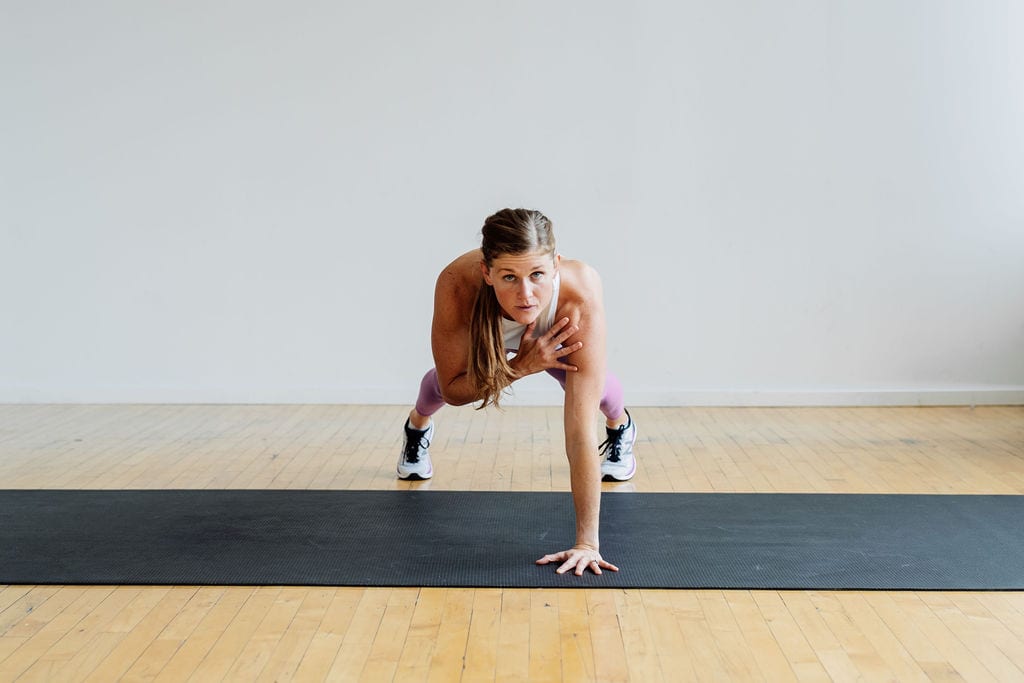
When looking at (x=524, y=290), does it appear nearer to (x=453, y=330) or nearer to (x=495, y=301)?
(x=495, y=301)

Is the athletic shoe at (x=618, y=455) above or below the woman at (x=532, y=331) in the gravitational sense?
below

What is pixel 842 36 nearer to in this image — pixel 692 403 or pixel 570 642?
pixel 692 403

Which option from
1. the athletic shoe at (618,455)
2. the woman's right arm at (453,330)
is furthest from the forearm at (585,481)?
the athletic shoe at (618,455)

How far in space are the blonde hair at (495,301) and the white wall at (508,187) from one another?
202 centimetres

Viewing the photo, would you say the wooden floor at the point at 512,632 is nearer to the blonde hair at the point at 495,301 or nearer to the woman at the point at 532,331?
the woman at the point at 532,331

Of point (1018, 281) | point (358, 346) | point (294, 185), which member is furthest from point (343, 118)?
point (1018, 281)

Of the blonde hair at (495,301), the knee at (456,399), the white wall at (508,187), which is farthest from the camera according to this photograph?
the white wall at (508,187)

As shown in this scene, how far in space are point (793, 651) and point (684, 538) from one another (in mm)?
630

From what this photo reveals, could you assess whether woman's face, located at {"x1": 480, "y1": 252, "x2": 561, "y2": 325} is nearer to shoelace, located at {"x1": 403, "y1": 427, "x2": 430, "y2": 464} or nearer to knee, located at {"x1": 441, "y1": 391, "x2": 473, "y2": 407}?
knee, located at {"x1": 441, "y1": 391, "x2": 473, "y2": 407}

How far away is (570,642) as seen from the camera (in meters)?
1.85

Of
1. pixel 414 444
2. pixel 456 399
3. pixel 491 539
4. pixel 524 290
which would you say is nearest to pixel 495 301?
pixel 524 290

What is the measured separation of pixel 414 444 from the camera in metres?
3.08

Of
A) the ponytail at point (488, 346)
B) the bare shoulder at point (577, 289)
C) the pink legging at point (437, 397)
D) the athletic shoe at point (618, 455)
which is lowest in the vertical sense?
the athletic shoe at point (618, 455)

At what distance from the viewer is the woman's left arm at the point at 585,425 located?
86.4 inches
